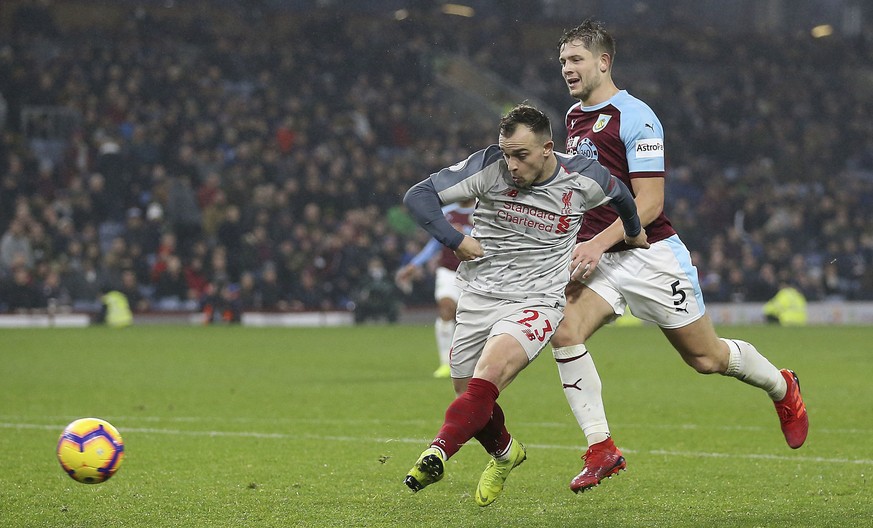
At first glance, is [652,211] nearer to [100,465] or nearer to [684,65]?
[100,465]

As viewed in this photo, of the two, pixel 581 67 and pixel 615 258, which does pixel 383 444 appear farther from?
pixel 581 67

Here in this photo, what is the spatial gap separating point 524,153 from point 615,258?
110 centimetres

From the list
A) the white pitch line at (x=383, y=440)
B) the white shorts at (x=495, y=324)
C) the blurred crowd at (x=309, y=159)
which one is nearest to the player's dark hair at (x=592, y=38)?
the white shorts at (x=495, y=324)

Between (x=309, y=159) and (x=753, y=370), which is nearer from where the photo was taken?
(x=753, y=370)

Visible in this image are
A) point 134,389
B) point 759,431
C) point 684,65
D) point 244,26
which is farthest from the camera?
point 684,65

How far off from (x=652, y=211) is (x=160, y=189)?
59.2ft

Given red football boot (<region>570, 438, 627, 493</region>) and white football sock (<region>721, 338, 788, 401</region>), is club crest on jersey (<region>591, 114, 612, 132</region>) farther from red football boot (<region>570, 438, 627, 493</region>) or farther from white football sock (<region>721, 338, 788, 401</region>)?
red football boot (<region>570, 438, 627, 493</region>)

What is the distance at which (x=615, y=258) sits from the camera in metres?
6.16

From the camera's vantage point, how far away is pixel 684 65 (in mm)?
34781

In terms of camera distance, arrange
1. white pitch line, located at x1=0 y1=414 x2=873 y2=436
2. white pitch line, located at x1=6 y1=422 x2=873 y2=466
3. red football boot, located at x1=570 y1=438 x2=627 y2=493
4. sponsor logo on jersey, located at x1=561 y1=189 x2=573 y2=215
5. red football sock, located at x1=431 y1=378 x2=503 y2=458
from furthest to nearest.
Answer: white pitch line, located at x1=0 y1=414 x2=873 y2=436, white pitch line, located at x1=6 y1=422 x2=873 y2=466, sponsor logo on jersey, located at x1=561 y1=189 x2=573 y2=215, red football boot, located at x1=570 y1=438 x2=627 y2=493, red football sock, located at x1=431 y1=378 x2=503 y2=458

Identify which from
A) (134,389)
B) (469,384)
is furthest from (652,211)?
(134,389)

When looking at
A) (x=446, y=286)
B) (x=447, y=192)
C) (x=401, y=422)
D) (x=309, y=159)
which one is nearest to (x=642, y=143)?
(x=447, y=192)

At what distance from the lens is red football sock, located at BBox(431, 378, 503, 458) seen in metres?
4.97

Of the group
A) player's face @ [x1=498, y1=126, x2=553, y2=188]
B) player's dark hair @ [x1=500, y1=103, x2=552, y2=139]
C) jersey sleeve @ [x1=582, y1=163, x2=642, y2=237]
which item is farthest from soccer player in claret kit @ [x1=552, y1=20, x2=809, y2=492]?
player's dark hair @ [x1=500, y1=103, x2=552, y2=139]
